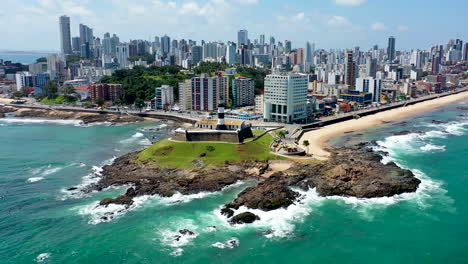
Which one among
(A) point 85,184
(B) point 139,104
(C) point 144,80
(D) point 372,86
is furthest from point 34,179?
(D) point 372,86

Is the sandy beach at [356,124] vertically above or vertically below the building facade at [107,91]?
below

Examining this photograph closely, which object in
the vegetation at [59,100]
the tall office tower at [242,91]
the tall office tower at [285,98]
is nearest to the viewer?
the tall office tower at [285,98]

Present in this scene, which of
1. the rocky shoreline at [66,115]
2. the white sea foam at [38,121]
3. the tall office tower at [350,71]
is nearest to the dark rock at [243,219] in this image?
the rocky shoreline at [66,115]

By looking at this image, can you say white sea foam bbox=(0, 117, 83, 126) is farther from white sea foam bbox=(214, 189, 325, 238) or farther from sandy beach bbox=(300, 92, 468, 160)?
white sea foam bbox=(214, 189, 325, 238)

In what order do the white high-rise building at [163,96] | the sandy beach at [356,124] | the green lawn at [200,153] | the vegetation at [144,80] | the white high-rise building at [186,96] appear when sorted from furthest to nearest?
the vegetation at [144,80]
the white high-rise building at [163,96]
the white high-rise building at [186,96]
the sandy beach at [356,124]
the green lawn at [200,153]

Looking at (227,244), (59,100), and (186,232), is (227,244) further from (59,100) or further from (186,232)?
(59,100)

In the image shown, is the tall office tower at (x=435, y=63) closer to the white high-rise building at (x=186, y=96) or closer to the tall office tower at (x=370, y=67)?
the tall office tower at (x=370, y=67)

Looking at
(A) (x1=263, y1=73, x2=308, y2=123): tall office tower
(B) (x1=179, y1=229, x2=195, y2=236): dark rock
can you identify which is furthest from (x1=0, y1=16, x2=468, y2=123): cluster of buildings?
(B) (x1=179, y1=229, x2=195, y2=236): dark rock
